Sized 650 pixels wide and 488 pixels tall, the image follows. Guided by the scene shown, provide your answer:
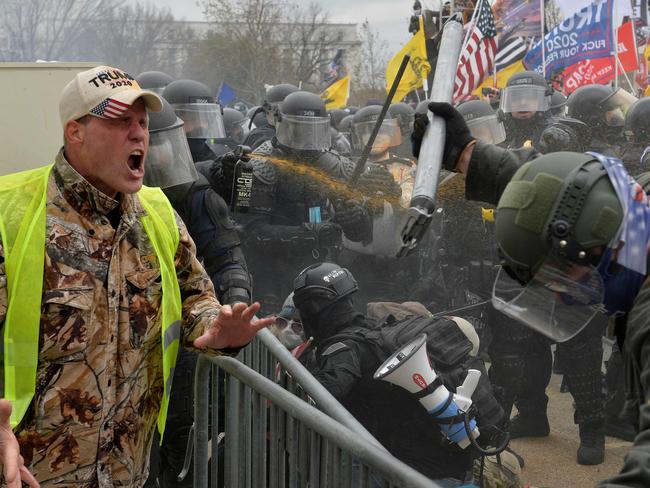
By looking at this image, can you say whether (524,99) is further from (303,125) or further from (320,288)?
(320,288)

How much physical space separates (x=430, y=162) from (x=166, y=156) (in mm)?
1728

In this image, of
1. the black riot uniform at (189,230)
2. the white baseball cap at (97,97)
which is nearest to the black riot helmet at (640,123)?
the black riot uniform at (189,230)

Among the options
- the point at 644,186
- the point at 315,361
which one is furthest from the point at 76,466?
the point at 315,361

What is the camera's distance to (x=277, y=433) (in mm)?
2914

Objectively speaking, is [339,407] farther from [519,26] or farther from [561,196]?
[519,26]

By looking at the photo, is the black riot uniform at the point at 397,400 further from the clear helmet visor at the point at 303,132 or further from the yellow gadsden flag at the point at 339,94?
Result: the yellow gadsden flag at the point at 339,94

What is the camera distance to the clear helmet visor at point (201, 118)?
5.94m

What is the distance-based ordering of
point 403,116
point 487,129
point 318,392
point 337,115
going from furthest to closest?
1. point 337,115
2. point 403,116
3. point 487,129
4. point 318,392

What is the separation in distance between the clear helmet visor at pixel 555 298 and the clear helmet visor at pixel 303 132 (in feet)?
15.0

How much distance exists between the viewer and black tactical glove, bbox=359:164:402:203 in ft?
23.6

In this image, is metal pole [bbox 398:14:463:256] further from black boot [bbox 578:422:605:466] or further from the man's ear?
black boot [bbox 578:422:605:466]

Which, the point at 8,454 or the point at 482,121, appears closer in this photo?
the point at 8,454

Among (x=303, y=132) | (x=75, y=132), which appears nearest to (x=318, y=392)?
(x=75, y=132)

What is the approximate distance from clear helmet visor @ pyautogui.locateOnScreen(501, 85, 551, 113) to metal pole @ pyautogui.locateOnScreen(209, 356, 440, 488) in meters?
5.65
